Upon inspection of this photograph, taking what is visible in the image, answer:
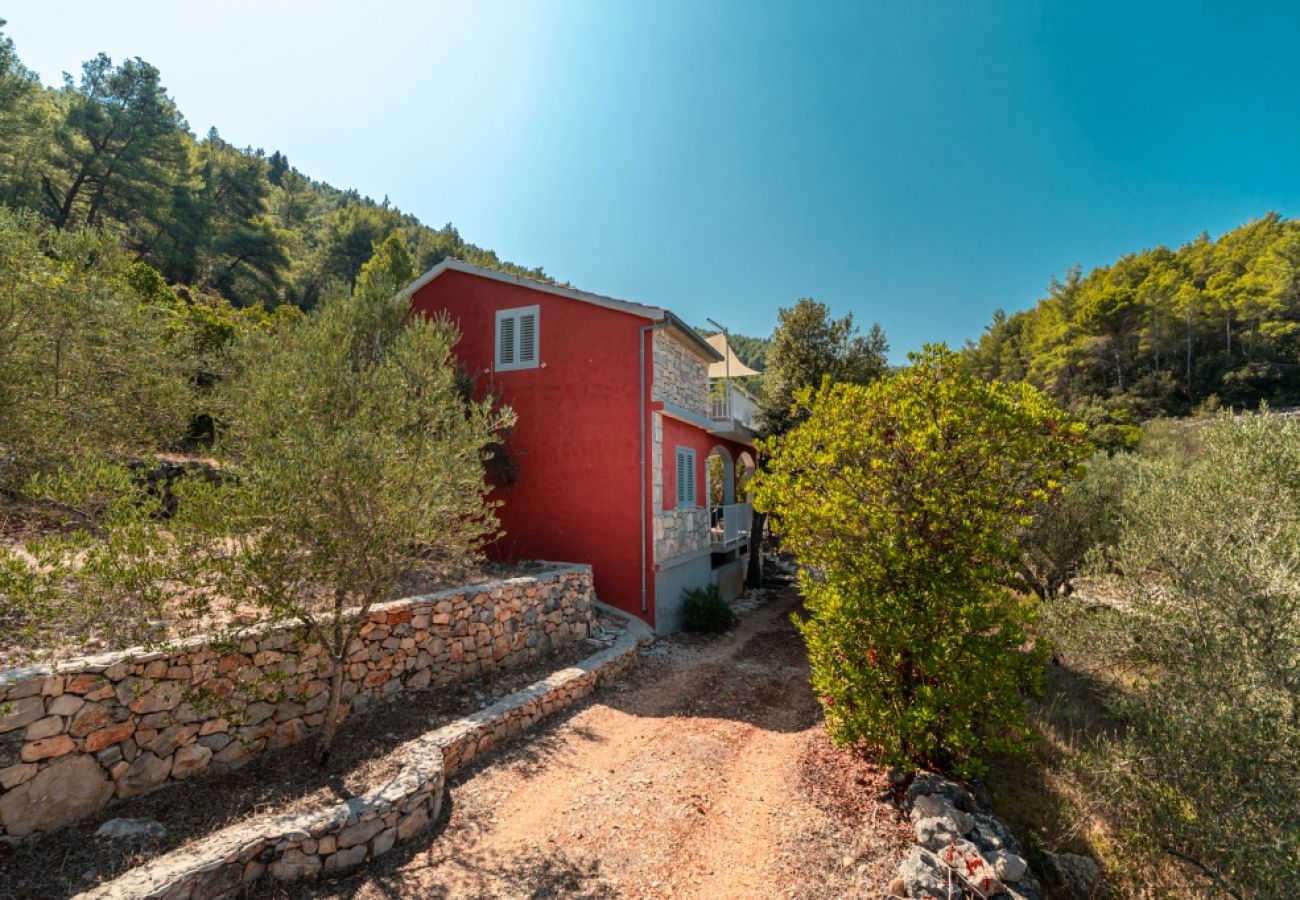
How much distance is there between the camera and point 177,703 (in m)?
5.13

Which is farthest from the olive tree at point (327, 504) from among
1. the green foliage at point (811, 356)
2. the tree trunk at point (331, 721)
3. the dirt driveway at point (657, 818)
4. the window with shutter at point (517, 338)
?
the green foliage at point (811, 356)

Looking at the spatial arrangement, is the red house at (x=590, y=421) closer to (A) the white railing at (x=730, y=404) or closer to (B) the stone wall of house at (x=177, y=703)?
(A) the white railing at (x=730, y=404)

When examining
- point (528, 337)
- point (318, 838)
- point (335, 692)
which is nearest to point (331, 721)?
point (335, 692)

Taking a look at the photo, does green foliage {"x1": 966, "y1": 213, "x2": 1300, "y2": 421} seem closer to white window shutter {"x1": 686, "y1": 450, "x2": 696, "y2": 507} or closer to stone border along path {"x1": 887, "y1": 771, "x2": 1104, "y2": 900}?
white window shutter {"x1": 686, "y1": 450, "x2": 696, "y2": 507}

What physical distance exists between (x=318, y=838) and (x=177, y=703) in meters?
2.09

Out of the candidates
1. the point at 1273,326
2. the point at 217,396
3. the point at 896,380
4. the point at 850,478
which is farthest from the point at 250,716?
the point at 1273,326

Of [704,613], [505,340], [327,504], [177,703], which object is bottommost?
[704,613]

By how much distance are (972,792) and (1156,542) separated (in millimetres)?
4262

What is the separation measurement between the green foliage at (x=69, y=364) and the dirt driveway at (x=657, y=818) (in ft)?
21.7

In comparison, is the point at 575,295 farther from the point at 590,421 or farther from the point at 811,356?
the point at 811,356

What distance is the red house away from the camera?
12.4 meters

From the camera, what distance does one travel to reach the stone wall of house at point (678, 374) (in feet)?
41.9

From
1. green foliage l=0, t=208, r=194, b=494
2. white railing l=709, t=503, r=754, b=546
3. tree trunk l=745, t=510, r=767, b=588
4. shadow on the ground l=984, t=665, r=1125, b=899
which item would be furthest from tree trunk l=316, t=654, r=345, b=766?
tree trunk l=745, t=510, r=767, b=588

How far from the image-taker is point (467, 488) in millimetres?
9164
